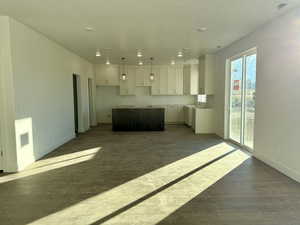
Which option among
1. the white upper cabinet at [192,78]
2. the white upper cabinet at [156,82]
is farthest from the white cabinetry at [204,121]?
the white upper cabinet at [156,82]

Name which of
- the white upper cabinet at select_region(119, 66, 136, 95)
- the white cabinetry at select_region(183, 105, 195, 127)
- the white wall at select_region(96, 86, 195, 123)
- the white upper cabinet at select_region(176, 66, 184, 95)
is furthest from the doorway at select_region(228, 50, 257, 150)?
the white upper cabinet at select_region(119, 66, 136, 95)

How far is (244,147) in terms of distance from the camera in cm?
513

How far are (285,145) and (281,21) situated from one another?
219cm

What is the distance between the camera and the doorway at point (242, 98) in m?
4.81

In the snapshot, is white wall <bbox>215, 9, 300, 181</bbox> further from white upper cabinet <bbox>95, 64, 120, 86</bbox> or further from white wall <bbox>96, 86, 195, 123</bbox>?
white upper cabinet <bbox>95, 64, 120, 86</bbox>

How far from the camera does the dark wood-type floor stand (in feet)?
7.61

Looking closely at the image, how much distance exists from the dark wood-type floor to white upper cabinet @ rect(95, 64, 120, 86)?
17.4 feet

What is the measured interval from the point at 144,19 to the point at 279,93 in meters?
2.80

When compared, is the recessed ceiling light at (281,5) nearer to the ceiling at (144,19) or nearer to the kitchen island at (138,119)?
the ceiling at (144,19)

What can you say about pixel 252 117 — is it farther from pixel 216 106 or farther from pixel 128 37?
pixel 128 37

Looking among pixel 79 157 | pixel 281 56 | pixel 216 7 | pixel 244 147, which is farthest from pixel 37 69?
pixel 244 147

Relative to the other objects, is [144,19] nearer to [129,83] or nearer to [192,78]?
[192,78]

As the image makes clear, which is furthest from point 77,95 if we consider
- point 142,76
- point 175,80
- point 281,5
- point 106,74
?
point 281,5

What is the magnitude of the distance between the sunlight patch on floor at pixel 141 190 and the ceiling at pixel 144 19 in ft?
9.06
